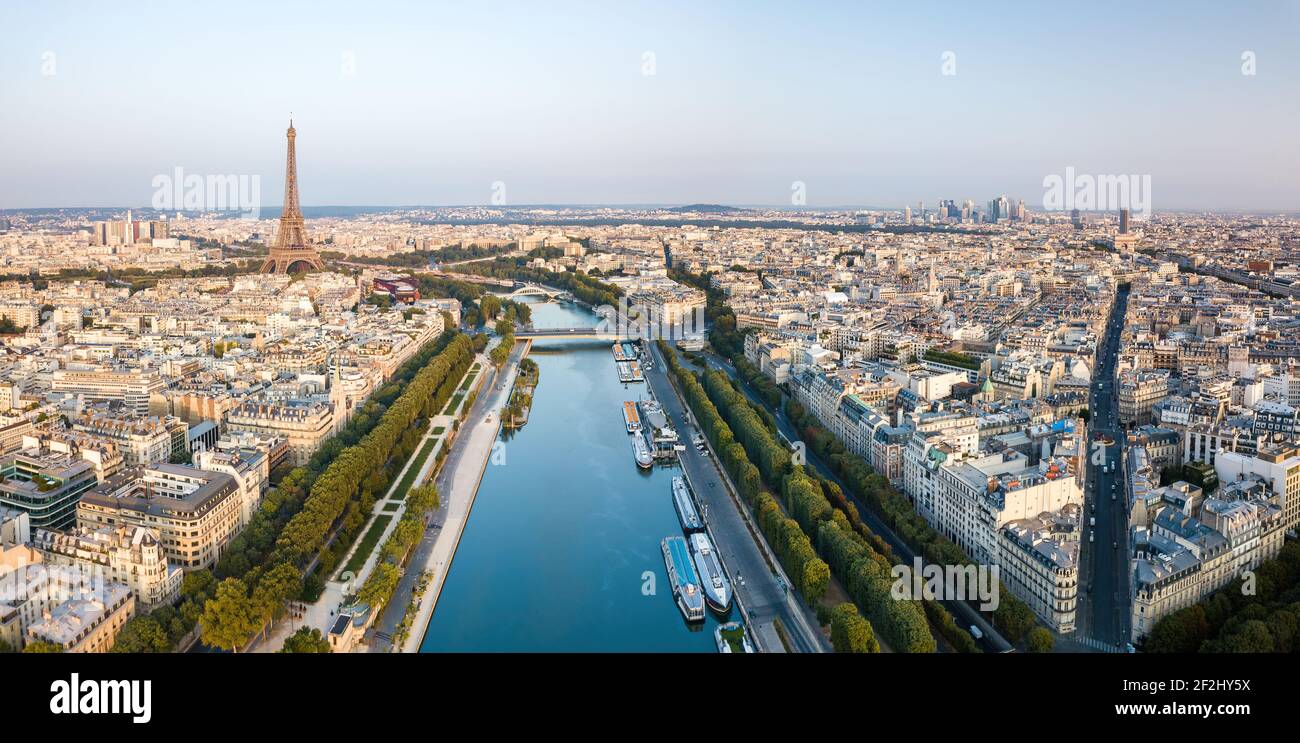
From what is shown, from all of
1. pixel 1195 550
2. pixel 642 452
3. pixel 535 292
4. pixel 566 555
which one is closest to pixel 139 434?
pixel 566 555

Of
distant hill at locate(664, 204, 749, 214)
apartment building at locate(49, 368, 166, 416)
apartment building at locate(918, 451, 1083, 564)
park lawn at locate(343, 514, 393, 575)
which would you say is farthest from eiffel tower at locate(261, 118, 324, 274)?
distant hill at locate(664, 204, 749, 214)

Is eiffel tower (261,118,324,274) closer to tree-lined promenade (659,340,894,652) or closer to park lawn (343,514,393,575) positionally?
tree-lined promenade (659,340,894,652)

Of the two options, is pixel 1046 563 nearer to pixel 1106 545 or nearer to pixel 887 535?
pixel 1106 545

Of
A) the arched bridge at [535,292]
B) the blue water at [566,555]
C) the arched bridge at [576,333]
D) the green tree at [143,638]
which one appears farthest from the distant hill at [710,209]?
the green tree at [143,638]

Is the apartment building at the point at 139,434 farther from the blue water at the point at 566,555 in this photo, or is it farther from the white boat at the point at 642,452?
the white boat at the point at 642,452
